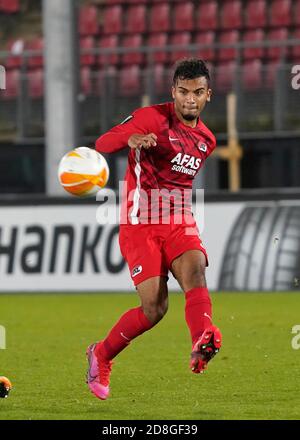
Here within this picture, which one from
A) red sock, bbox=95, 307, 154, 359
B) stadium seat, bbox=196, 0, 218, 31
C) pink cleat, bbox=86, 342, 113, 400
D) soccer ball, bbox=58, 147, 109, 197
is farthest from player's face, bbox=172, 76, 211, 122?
stadium seat, bbox=196, 0, 218, 31

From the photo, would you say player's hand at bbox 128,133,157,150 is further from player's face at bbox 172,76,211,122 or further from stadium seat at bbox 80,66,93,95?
stadium seat at bbox 80,66,93,95

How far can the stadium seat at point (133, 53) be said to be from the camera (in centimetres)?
1825

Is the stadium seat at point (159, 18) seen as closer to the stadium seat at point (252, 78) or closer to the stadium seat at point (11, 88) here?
the stadium seat at point (11, 88)

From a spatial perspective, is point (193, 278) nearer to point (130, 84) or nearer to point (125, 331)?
point (125, 331)

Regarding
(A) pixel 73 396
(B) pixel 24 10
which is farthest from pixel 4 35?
(A) pixel 73 396

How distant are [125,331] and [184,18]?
14.1 meters

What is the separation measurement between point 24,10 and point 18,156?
525cm

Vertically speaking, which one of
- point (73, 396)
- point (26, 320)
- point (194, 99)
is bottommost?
point (26, 320)

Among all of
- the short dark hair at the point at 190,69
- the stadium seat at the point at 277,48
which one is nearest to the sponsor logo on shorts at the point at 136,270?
the short dark hair at the point at 190,69

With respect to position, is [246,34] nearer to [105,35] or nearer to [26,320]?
[105,35]

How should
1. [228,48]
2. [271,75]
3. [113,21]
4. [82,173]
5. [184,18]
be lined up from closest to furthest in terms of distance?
[82,173], [271,75], [228,48], [184,18], [113,21]

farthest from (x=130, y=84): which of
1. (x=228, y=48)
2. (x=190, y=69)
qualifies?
(x=190, y=69)

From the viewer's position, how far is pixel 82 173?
684 cm

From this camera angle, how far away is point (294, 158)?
16234mm
